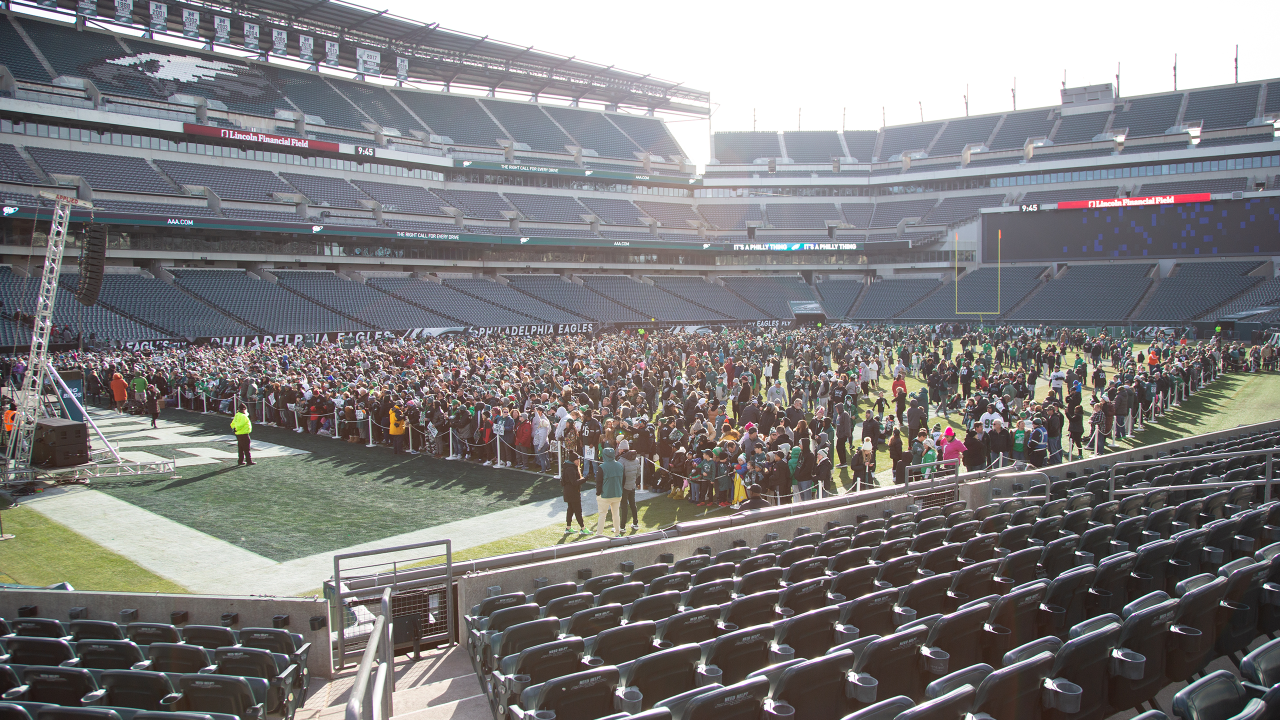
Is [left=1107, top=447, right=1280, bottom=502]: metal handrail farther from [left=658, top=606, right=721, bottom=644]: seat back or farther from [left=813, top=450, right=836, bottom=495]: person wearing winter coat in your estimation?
[left=658, top=606, right=721, bottom=644]: seat back

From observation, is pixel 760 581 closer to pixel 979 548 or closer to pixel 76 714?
pixel 979 548

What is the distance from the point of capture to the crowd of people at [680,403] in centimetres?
1331

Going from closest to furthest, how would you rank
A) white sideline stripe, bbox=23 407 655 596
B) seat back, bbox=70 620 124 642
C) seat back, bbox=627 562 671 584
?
1. seat back, bbox=70 620 124 642
2. seat back, bbox=627 562 671 584
3. white sideline stripe, bbox=23 407 655 596

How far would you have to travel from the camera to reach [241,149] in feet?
163

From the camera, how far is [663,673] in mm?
4418

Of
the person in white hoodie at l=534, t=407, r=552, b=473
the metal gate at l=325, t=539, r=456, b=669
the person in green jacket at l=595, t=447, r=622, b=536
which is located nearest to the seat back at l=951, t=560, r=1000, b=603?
Answer: the metal gate at l=325, t=539, r=456, b=669

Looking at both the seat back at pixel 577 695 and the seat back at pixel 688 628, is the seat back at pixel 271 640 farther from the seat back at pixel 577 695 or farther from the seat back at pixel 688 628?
the seat back at pixel 688 628

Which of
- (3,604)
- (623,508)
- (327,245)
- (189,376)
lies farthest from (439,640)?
(327,245)

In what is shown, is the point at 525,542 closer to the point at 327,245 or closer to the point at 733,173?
the point at 327,245

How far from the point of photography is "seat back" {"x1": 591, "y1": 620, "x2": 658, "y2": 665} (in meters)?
4.96

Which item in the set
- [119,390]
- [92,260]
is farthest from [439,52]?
[92,260]

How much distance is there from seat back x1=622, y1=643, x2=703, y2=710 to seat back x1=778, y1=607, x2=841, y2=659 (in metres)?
0.80

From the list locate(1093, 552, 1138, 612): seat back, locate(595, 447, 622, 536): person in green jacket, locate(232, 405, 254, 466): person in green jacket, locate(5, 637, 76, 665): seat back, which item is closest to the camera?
locate(5, 637, 76, 665): seat back

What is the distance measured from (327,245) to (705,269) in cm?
3268
